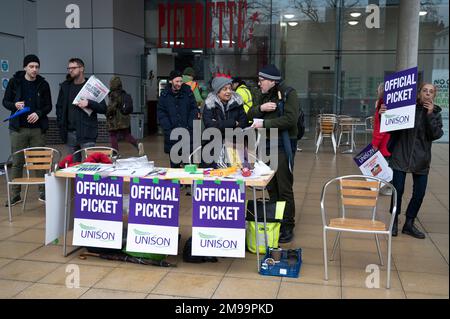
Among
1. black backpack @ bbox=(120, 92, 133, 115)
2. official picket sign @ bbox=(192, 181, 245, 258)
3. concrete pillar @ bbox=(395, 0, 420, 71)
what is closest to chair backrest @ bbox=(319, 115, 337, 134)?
concrete pillar @ bbox=(395, 0, 420, 71)

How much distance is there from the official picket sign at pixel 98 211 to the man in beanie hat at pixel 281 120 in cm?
140

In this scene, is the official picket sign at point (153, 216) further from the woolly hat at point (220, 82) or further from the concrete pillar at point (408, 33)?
the concrete pillar at point (408, 33)

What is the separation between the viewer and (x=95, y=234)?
4191mm

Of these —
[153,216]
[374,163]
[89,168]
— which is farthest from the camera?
[374,163]

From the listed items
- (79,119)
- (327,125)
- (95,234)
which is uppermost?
(79,119)

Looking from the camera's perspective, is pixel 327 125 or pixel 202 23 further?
pixel 202 23

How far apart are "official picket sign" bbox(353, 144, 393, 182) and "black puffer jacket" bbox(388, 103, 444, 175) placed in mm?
1529

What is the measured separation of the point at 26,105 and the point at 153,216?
3059 mm

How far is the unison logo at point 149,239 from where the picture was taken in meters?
4.02

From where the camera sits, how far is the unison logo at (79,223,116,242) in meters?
4.16

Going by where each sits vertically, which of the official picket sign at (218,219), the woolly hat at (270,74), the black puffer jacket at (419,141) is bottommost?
the official picket sign at (218,219)

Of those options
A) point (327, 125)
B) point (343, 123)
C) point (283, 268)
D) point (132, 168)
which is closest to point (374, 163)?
point (283, 268)

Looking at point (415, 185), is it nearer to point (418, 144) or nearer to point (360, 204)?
point (418, 144)

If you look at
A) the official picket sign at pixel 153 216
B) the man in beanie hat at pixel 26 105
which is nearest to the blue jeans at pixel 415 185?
the official picket sign at pixel 153 216
